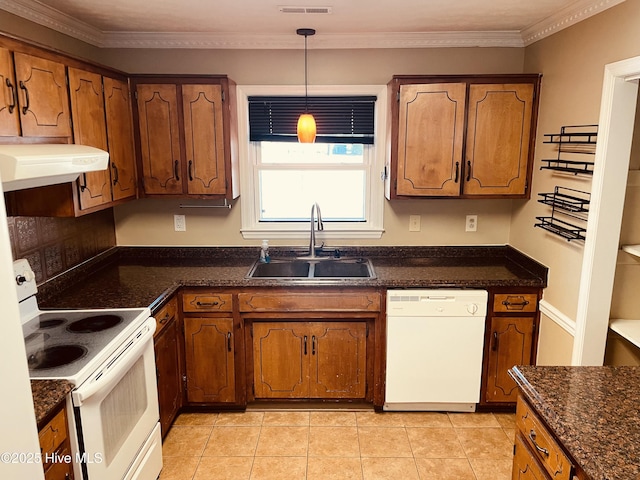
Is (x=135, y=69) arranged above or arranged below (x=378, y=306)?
above

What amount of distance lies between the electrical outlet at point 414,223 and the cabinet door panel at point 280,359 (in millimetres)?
1108

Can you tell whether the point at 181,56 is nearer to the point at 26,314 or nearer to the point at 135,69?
the point at 135,69

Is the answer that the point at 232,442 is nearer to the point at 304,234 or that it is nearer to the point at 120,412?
the point at 120,412

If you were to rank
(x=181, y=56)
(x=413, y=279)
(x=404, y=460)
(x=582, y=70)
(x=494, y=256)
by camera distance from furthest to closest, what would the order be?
(x=494, y=256) < (x=181, y=56) < (x=413, y=279) < (x=404, y=460) < (x=582, y=70)

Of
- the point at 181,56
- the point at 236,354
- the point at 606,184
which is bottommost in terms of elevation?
the point at 236,354

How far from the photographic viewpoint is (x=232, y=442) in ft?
8.92

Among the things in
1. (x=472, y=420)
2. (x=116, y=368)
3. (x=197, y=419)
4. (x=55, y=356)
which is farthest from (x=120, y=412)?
(x=472, y=420)

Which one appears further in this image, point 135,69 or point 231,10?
point 135,69

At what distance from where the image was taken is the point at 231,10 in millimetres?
2428

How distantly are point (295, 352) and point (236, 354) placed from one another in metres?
0.37

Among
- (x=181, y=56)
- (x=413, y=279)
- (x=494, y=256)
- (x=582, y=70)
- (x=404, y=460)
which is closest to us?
(x=582, y=70)

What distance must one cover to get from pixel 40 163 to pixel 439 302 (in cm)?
219

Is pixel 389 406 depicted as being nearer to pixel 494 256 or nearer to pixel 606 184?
pixel 494 256

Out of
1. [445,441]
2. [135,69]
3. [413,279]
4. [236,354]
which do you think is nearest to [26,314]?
[236,354]
